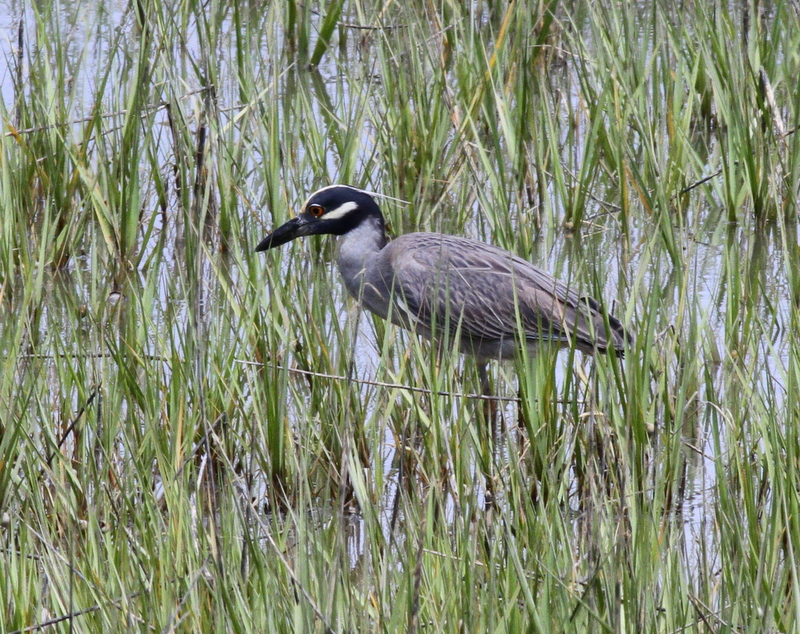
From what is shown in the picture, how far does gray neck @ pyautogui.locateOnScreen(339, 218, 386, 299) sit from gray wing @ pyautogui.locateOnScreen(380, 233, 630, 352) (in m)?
0.14

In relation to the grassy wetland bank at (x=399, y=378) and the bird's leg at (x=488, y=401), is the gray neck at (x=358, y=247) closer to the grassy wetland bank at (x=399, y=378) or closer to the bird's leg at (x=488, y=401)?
the grassy wetland bank at (x=399, y=378)

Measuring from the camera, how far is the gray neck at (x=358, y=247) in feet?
15.3

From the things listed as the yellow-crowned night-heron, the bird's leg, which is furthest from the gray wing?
the bird's leg

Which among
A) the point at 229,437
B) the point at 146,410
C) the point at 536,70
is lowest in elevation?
the point at 229,437

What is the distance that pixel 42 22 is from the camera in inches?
205

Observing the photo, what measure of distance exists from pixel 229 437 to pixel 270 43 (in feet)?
9.50

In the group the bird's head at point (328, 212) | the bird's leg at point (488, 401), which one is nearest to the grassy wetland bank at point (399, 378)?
the bird's leg at point (488, 401)

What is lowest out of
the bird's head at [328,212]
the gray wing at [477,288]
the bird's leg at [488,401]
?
the bird's leg at [488,401]

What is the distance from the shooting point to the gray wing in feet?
14.1

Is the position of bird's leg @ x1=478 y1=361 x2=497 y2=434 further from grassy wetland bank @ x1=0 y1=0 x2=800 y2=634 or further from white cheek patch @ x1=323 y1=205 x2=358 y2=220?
white cheek patch @ x1=323 y1=205 x2=358 y2=220

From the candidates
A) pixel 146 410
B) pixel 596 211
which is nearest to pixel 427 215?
pixel 596 211

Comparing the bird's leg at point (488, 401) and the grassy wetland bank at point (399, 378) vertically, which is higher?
the grassy wetland bank at point (399, 378)

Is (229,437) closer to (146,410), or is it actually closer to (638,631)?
(146,410)

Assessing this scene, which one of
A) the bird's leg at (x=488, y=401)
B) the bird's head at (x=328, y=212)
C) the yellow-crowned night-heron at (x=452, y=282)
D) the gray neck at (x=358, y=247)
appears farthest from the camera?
the gray neck at (x=358, y=247)
